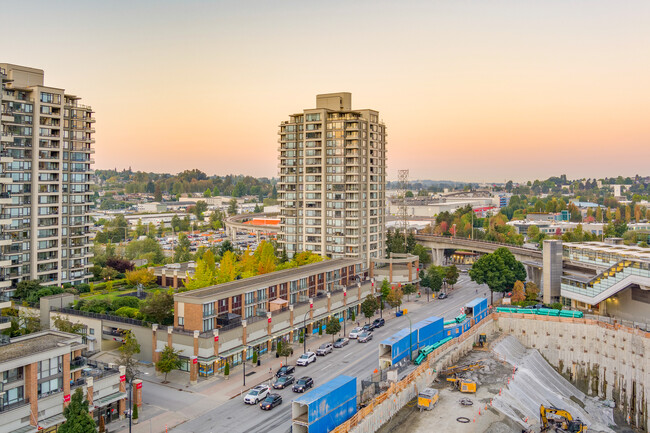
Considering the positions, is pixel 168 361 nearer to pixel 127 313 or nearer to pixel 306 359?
pixel 306 359

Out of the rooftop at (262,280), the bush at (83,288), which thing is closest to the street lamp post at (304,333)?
the rooftop at (262,280)

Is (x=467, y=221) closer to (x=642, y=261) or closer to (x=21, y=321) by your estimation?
(x=642, y=261)

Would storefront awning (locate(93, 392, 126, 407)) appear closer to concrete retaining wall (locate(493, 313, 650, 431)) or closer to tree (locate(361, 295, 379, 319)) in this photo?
tree (locate(361, 295, 379, 319))

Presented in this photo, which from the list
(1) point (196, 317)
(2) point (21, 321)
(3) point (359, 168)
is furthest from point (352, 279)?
(2) point (21, 321)

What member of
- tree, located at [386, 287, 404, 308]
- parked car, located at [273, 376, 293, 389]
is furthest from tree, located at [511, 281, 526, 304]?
parked car, located at [273, 376, 293, 389]

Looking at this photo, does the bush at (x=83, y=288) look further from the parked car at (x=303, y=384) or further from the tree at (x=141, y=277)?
the parked car at (x=303, y=384)
